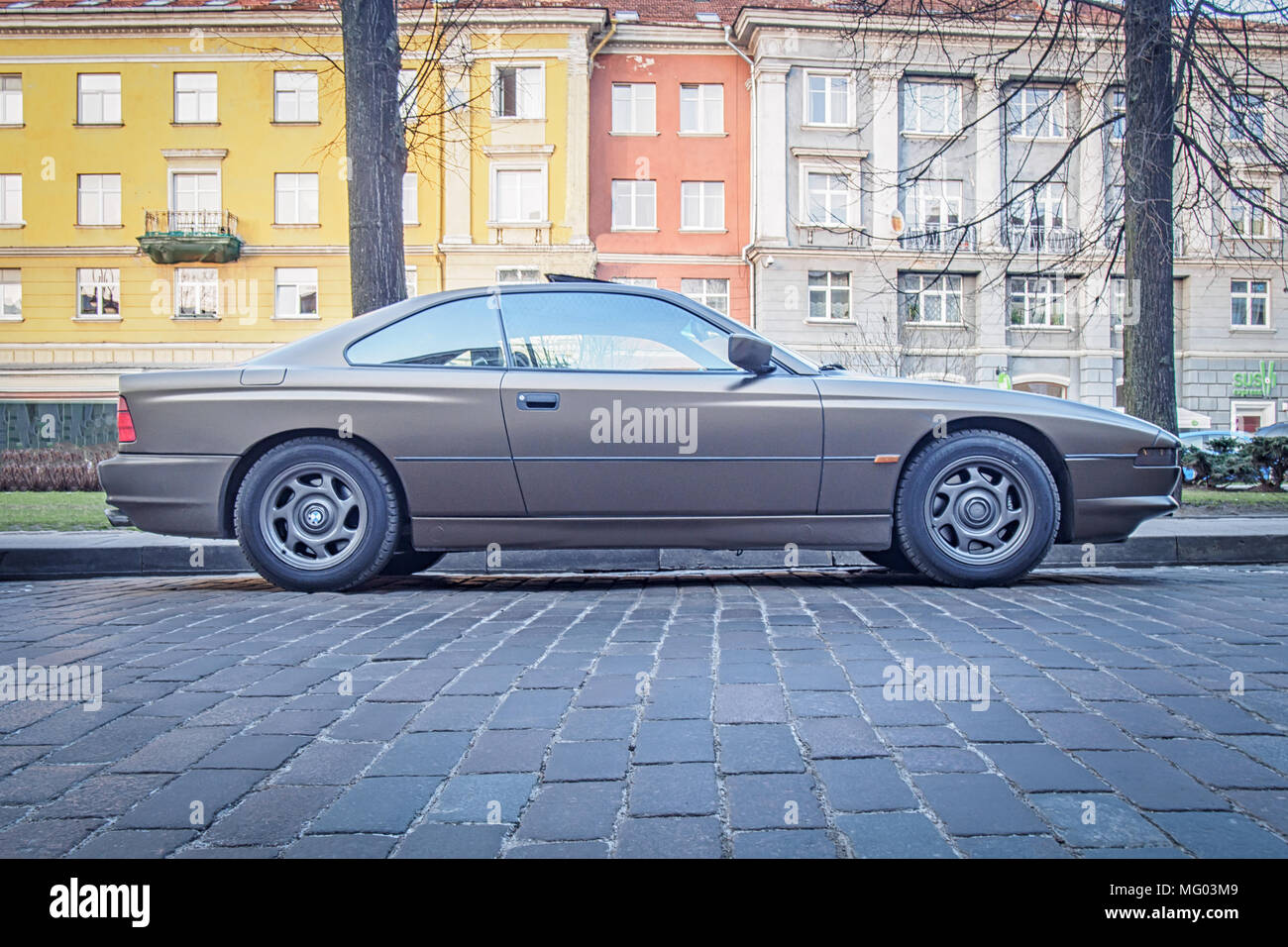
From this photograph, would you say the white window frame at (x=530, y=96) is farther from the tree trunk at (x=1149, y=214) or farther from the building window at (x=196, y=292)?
the tree trunk at (x=1149, y=214)

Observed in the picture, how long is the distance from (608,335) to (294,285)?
28.9 meters

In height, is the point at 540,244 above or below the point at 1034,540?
above

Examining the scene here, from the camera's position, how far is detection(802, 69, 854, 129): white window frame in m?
30.7

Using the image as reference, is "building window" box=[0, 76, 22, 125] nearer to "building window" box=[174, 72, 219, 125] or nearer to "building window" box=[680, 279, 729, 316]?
"building window" box=[174, 72, 219, 125]

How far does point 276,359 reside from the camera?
Result: 5047mm

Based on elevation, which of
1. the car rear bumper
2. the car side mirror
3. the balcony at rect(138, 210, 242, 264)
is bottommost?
the car rear bumper

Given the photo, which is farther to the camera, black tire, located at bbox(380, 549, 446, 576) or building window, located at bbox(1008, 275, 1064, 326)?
building window, located at bbox(1008, 275, 1064, 326)

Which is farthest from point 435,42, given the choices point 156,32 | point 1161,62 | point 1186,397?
point 1186,397

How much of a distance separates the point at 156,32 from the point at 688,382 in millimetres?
32556

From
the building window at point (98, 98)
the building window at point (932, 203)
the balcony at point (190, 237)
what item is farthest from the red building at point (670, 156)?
the building window at point (98, 98)

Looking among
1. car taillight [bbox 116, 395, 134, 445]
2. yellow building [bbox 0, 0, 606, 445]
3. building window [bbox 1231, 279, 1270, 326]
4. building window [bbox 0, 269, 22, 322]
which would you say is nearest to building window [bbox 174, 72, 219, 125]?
yellow building [bbox 0, 0, 606, 445]

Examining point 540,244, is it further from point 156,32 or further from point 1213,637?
point 1213,637

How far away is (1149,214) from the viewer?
9.71 metres

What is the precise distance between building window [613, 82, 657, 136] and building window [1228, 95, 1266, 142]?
23012 millimetres
